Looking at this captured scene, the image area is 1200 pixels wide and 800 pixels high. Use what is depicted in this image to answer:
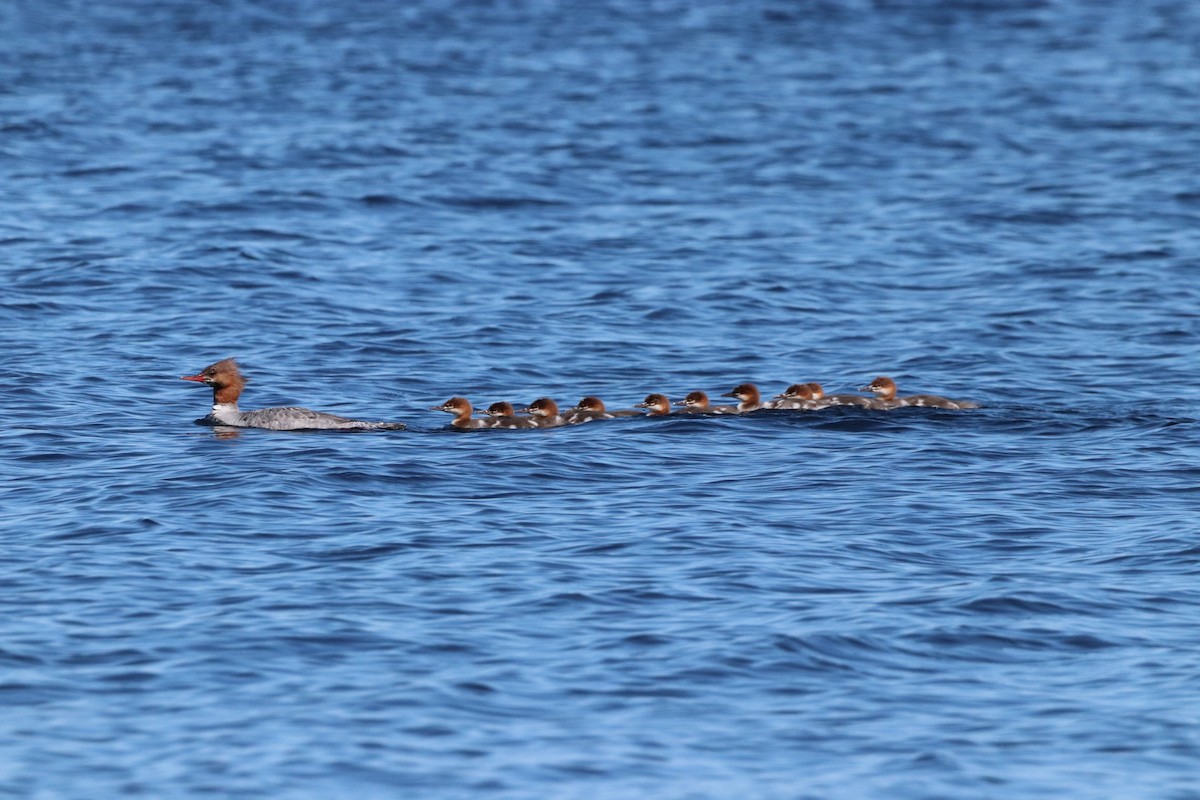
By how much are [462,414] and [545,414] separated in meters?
0.81

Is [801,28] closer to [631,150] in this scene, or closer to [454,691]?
[631,150]

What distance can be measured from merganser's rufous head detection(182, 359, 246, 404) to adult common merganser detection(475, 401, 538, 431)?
2.40 m

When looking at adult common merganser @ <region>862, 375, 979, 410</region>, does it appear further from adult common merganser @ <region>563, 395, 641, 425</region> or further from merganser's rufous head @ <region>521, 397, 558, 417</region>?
merganser's rufous head @ <region>521, 397, 558, 417</region>

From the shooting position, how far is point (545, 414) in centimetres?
1703

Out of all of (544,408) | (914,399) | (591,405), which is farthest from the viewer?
(914,399)

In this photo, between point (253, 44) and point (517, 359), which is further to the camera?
point (253, 44)

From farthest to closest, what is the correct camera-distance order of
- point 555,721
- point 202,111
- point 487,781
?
1. point 202,111
2. point 555,721
3. point 487,781

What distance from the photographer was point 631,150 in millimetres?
33875

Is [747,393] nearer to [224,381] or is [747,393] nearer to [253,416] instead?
[253,416]

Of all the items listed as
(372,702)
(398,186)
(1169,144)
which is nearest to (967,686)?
(372,702)

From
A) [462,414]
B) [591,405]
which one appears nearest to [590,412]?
[591,405]

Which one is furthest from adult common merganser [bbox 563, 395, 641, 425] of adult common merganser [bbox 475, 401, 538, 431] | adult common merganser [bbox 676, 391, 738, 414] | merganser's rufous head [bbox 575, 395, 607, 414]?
adult common merganser [bbox 676, 391, 738, 414]

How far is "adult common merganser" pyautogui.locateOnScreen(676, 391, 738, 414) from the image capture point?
17.4 m

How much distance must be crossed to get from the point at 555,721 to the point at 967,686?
2.48 m
